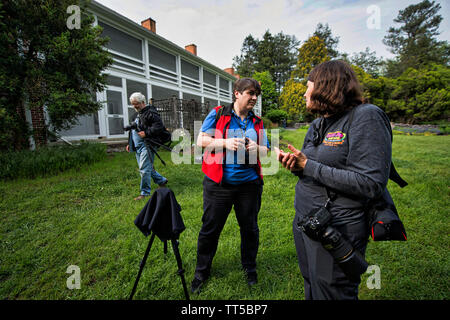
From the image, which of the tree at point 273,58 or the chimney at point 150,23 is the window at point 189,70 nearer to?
the chimney at point 150,23

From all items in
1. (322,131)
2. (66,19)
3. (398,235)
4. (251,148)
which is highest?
(66,19)

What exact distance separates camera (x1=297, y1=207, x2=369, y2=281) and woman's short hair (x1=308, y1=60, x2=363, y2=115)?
619 mm

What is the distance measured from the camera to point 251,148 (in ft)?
5.83

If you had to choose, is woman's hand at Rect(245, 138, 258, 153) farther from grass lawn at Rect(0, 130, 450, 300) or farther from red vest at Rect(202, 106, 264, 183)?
grass lawn at Rect(0, 130, 450, 300)

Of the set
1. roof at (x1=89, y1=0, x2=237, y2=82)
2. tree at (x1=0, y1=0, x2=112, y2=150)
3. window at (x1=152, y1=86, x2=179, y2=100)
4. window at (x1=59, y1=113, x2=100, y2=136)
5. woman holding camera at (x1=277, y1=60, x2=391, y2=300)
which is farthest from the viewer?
window at (x1=152, y1=86, x2=179, y2=100)

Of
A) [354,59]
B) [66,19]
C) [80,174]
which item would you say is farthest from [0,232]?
[354,59]

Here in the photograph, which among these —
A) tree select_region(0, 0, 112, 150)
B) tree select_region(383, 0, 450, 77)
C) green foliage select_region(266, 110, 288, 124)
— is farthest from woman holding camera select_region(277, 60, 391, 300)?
tree select_region(383, 0, 450, 77)

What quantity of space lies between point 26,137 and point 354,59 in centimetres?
5189

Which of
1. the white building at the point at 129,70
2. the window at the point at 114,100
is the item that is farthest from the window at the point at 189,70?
the window at the point at 114,100

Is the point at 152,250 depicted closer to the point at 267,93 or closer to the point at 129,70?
the point at 129,70

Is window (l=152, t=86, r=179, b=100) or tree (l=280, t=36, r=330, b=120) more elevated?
tree (l=280, t=36, r=330, b=120)

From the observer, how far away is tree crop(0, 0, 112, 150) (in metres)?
5.30
